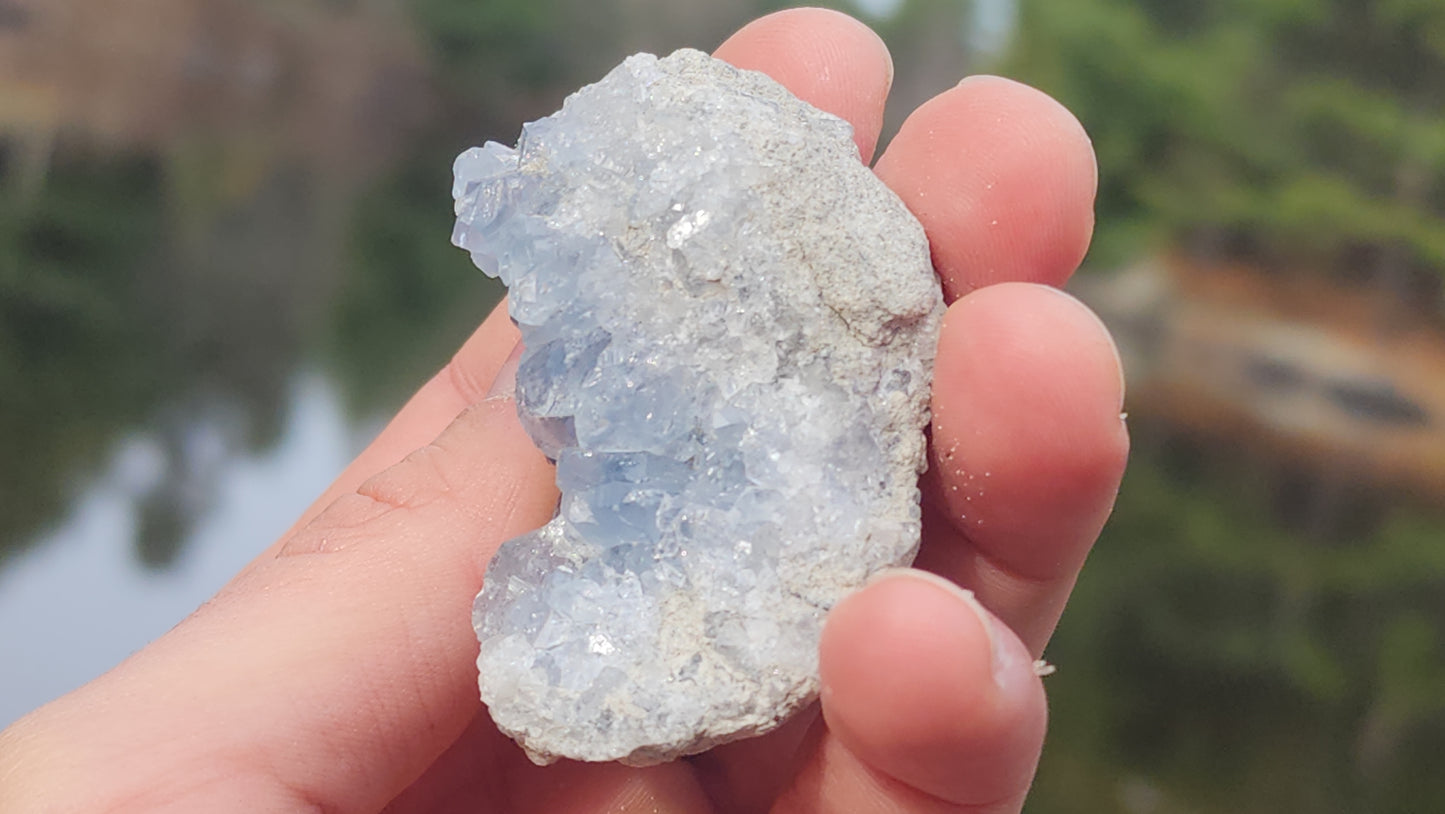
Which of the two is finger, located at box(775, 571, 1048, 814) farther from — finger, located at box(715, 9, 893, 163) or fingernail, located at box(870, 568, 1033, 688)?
finger, located at box(715, 9, 893, 163)

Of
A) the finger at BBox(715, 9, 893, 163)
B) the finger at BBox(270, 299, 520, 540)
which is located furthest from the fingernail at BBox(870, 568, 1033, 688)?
the finger at BBox(270, 299, 520, 540)

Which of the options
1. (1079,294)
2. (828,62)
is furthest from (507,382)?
(1079,294)

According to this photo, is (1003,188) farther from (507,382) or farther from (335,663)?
(335,663)

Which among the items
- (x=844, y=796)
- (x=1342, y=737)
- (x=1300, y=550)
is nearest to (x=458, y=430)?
(x=844, y=796)

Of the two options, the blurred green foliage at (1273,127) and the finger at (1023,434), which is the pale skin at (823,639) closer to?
the finger at (1023,434)

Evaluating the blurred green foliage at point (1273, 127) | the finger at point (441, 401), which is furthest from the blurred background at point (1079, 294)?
the finger at point (441, 401)
